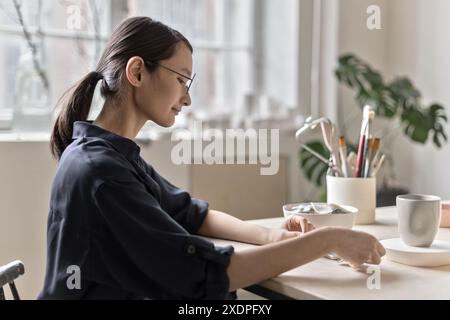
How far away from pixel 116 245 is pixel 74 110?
381 mm

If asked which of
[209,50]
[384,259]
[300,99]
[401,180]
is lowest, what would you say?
[401,180]

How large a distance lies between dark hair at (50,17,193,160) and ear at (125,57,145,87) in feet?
0.06

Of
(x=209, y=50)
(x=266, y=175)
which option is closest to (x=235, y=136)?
(x=266, y=175)

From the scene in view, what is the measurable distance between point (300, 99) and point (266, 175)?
436 millimetres

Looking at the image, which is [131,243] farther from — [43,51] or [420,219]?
[43,51]

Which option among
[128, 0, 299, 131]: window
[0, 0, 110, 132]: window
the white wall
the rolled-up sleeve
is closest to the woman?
the rolled-up sleeve

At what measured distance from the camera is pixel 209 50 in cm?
273

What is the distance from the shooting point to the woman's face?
1221 millimetres

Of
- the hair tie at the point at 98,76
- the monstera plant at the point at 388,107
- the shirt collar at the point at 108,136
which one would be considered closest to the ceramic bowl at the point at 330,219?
the shirt collar at the point at 108,136

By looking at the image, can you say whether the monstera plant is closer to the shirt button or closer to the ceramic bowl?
the ceramic bowl

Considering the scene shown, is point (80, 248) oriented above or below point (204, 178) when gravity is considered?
above

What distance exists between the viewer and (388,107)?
8.46 ft

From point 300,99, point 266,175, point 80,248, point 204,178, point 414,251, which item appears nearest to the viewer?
point 80,248
